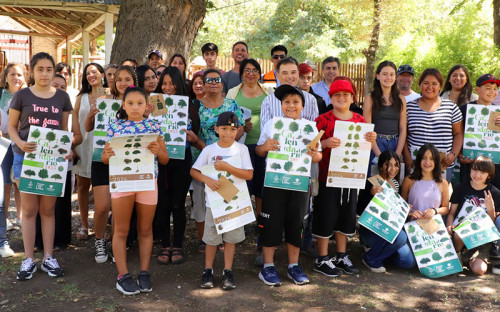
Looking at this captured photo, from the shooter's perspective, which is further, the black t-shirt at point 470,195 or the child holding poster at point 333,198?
the black t-shirt at point 470,195

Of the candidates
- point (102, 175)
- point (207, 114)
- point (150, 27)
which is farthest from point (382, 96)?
point (150, 27)

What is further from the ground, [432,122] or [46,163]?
[432,122]

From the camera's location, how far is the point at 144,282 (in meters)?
4.53

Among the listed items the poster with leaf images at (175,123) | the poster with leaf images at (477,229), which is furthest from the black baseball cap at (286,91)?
the poster with leaf images at (477,229)

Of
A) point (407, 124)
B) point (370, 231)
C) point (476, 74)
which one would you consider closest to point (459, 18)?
point (476, 74)

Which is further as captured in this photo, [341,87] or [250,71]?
[250,71]

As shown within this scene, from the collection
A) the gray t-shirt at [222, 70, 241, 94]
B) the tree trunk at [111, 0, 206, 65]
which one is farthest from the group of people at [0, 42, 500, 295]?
the tree trunk at [111, 0, 206, 65]

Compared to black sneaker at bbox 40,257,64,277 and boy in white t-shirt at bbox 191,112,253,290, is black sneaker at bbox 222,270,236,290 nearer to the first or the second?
boy in white t-shirt at bbox 191,112,253,290

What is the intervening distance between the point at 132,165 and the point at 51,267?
1.49 meters

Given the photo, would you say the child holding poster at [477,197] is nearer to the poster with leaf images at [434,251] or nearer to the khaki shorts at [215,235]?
the poster with leaf images at [434,251]

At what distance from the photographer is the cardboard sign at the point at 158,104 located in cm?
504

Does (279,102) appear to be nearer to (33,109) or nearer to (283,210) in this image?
(283,210)

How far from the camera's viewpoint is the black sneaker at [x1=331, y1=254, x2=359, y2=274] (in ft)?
16.8

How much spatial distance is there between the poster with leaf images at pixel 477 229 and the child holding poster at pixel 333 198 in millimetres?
1271
